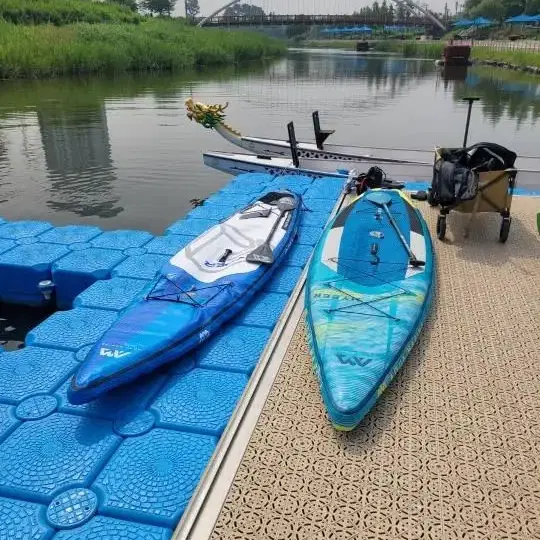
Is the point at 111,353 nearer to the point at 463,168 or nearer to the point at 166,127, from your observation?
the point at 463,168

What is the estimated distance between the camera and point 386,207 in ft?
19.0

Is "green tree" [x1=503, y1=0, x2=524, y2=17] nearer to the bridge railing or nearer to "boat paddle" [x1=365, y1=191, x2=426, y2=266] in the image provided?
the bridge railing

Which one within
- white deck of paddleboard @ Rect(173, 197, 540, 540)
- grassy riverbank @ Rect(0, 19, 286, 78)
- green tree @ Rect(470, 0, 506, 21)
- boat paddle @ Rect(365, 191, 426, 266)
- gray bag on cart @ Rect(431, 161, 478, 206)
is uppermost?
green tree @ Rect(470, 0, 506, 21)

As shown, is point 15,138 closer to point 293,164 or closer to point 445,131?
point 293,164

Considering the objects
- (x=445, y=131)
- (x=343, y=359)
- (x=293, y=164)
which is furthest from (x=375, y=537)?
(x=445, y=131)

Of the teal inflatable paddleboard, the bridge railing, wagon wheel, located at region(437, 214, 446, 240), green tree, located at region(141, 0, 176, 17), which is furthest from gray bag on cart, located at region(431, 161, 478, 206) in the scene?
green tree, located at region(141, 0, 176, 17)

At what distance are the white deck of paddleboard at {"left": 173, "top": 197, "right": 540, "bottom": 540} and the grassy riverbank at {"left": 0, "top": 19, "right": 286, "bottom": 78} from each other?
27993 mm

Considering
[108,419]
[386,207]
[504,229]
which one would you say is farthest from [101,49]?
[108,419]

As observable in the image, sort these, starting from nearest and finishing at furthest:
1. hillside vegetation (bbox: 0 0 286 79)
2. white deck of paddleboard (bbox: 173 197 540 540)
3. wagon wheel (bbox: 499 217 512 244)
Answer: white deck of paddleboard (bbox: 173 197 540 540) → wagon wheel (bbox: 499 217 512 244) → hillside vegetation (bbox: 0 0 286 79)

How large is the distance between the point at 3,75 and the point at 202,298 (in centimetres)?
2708

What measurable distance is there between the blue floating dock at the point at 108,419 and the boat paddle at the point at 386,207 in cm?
112

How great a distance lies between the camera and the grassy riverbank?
26672mm

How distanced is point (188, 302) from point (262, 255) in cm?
116

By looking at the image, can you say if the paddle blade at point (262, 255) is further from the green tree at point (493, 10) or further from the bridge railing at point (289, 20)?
the green tree at point (493, 10)
